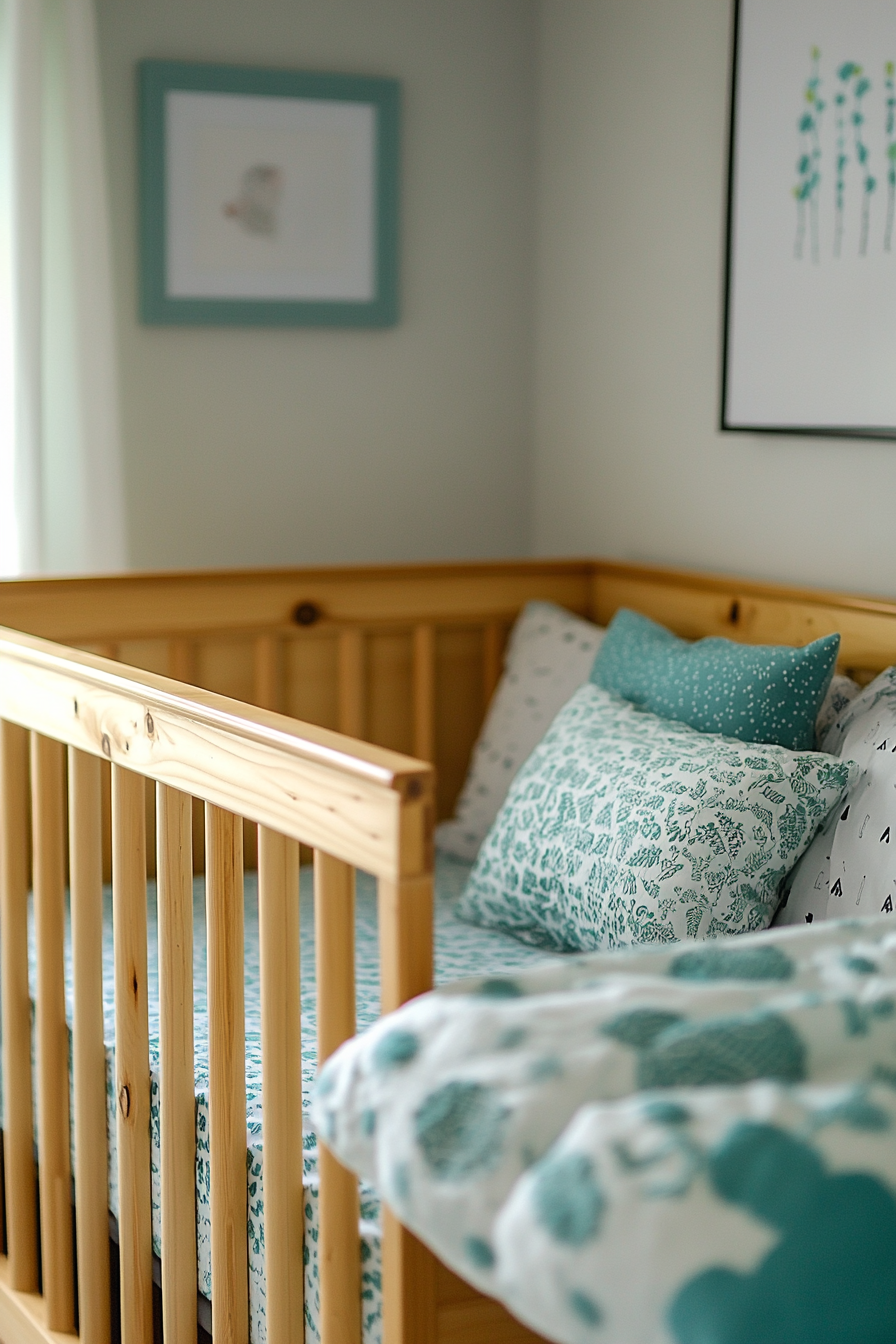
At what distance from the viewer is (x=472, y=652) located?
243 centimetres

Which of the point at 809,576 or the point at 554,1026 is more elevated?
the point at 809,576

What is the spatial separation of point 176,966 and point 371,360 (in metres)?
1.42

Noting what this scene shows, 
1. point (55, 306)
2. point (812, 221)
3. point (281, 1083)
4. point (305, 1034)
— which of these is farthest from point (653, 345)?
point (281, 1083)

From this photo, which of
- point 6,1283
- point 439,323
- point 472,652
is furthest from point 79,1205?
point 439,323

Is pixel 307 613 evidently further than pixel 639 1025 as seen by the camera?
Yes

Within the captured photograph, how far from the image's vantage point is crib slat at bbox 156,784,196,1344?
4.35ft

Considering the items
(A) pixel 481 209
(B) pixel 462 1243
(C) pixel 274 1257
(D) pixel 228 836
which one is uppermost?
(A) pixel 481 209

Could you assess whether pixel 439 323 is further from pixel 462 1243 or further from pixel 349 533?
pixel 462 1243

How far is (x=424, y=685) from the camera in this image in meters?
2.35

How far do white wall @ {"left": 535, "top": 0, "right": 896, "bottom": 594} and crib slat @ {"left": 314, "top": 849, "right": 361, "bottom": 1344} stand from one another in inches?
42.4

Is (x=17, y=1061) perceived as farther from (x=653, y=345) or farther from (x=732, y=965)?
(x=653, y=345)

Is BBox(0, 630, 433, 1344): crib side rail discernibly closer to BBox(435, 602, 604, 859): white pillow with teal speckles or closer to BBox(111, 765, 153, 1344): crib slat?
BBox(111, 765, 153, 1344): crib slat

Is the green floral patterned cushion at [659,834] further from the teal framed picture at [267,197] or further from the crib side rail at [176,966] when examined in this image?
the teal framed picture at [267,197]

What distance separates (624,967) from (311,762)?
0.27m
